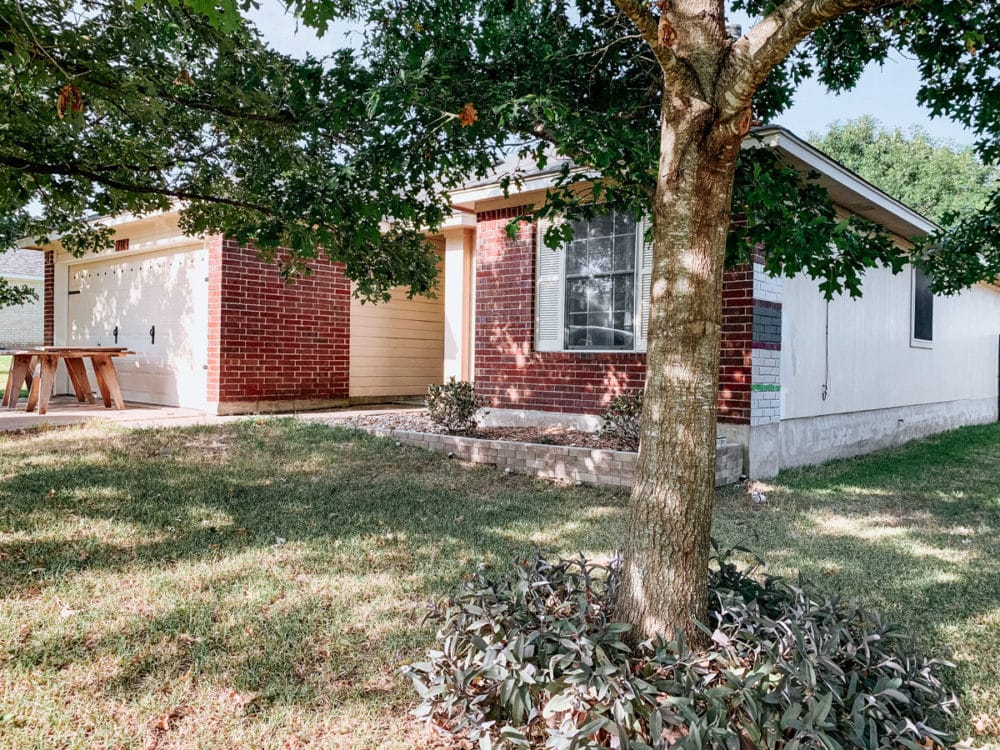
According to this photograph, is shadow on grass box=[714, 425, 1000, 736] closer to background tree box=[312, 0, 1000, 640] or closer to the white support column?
background tree box=[312, 0, 1000, 640]

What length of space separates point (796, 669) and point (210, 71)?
5068 mm

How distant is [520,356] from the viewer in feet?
27.8

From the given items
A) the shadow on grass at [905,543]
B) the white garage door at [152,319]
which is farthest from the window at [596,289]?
the white garage door at [152,319]

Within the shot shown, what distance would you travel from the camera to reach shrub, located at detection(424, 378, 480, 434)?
780 centimetres

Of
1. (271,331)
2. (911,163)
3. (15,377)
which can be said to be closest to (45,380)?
(15,377)

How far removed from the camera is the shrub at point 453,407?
7801 millimetres

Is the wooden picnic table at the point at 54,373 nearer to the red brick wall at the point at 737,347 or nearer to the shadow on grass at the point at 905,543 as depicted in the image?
the red brick wall at the point at 737,347

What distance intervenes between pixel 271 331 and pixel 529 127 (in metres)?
7.51

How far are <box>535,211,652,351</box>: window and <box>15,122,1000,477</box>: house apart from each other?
0.02 metres

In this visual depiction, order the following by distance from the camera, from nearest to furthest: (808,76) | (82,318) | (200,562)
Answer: (200,562) → (808,76) → (82,318)

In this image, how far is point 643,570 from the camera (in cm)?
228

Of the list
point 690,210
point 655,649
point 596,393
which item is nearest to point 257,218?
point 596,393

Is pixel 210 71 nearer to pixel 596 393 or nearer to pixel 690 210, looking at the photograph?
pixel 690 210

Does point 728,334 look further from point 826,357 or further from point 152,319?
point 152,319
